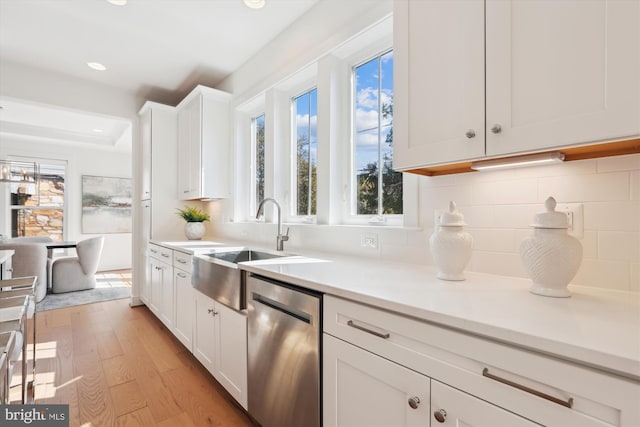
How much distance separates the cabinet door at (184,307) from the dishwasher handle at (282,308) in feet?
3.17

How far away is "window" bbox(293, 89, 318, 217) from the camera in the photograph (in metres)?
2.54

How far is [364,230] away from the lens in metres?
1.87

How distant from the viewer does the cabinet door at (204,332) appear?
201cm

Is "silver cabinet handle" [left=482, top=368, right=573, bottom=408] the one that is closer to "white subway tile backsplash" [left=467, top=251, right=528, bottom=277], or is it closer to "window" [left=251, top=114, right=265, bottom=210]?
"white subway tile backsplash" [left=467, top=251, right=528, bottom=277]

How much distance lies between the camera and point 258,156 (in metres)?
3.26

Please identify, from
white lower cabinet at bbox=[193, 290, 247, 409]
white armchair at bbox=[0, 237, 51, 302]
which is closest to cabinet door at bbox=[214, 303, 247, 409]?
white lower cabinet at bbox=[193, 290, 247, 409]

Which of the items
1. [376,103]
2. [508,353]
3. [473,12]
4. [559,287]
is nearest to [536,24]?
[473,12]

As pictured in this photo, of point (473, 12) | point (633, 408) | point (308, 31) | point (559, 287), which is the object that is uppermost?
point (308, 31)

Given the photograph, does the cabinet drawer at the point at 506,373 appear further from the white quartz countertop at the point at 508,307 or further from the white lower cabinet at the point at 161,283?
the white lower cabinet at the point at 161,283

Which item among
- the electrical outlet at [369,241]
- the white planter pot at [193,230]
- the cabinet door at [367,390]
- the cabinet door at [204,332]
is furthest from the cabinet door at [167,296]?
the cabinet door at [367,390]

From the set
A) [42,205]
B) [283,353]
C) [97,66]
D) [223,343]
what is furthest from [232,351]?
[42,205]

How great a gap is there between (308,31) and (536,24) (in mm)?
1755

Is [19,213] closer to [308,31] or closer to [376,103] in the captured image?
[308,31]

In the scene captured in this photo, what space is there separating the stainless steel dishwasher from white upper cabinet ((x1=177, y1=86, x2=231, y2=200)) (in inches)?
77.5
